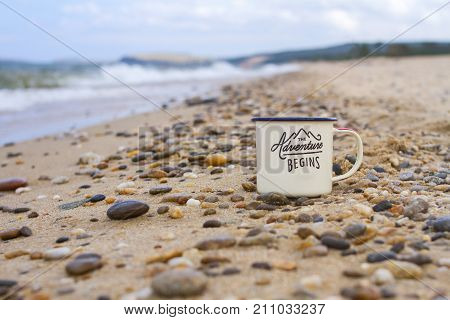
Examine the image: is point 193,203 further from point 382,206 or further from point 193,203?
point 382,206

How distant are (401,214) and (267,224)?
642 millimetres

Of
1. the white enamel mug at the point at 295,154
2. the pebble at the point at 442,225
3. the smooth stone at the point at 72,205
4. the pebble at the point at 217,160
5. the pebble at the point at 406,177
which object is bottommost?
the smooth stone at the point at 72,205

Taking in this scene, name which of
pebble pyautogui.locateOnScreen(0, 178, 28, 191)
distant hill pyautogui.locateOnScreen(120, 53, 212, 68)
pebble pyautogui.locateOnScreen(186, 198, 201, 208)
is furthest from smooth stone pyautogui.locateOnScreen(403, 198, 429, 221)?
distant hill pyautogui.locateOnScreen(120, 53, 212, 68)

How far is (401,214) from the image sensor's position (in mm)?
2426

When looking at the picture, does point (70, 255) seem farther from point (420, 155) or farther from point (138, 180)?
point (420, 155)

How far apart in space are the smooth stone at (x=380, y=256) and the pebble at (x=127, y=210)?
1.22 m

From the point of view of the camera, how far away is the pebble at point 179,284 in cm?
170

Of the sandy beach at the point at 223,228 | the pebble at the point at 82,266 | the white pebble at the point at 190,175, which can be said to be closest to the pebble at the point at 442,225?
the sandy beach at the point at 223,228

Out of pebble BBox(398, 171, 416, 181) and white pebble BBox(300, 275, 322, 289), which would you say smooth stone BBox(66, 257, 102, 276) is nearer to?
white pebble BBox(300, 275, 322, 289)

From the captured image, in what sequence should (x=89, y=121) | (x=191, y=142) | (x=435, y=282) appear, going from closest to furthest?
(x=435, y=282)
(x=191, y=142)
(x=89, y=121)

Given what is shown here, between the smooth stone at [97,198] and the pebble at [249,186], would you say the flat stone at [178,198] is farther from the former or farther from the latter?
the smooth stone at [97,198]

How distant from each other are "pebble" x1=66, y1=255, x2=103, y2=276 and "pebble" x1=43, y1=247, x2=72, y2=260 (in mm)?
171

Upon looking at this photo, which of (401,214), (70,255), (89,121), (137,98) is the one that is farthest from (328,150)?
(137,98)

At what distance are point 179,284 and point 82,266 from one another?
1.50 ft
